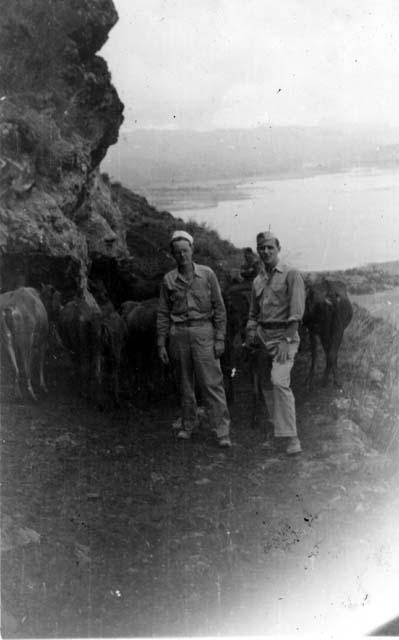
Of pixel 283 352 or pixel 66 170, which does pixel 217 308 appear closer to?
pixel 283 352

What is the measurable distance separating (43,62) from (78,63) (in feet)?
1.23

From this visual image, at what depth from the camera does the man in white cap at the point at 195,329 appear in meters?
6.54

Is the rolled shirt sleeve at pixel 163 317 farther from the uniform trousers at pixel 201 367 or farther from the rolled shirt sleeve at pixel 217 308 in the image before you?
the rolled shirt sleeve at pixel 217 308

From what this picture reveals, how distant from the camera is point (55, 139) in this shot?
315 inches

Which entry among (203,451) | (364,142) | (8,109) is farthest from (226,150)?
(203,451)

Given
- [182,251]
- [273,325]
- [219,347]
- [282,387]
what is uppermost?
[182,251]

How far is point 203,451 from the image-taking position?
6496 millimetres

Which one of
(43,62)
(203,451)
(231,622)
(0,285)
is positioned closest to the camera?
(231,622)

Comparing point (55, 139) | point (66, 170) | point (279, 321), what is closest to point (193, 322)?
point (279, 321)

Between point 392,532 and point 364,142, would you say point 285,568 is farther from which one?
point 364,142

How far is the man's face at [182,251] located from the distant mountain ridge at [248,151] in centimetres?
96

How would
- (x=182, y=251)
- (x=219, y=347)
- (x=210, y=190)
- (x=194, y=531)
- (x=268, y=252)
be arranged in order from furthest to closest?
(x=210, y=190)
(x=219, y=347)
(x=182, y=251)
(x=268, y=252)
(x=194, y=531)

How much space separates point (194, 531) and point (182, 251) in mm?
2344

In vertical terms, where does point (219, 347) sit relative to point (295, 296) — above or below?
below
